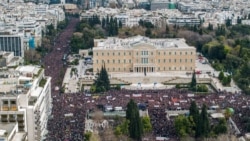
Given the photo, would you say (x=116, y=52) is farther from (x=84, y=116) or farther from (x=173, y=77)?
(x=84, y=116)

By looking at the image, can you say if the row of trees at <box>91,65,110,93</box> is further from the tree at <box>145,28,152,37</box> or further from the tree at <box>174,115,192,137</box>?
the tree at <box>145,28,152,37</box>

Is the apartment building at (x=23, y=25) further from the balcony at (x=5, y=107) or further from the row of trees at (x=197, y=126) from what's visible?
the row of trees at (x=197, y=126)

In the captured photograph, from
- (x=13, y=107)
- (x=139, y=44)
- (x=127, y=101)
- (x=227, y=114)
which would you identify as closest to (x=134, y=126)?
(x=13, y=107)

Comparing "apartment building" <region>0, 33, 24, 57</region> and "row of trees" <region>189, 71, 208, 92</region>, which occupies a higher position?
"apartment building" <region>0, 33, 24, 57</region>

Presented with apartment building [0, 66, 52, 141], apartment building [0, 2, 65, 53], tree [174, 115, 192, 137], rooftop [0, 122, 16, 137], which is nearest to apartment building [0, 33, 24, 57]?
apartment building [0, 2, 65, 53]

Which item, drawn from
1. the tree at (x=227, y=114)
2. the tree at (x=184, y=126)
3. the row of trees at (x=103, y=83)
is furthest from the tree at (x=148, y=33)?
the tree at (x=184, y=126)
